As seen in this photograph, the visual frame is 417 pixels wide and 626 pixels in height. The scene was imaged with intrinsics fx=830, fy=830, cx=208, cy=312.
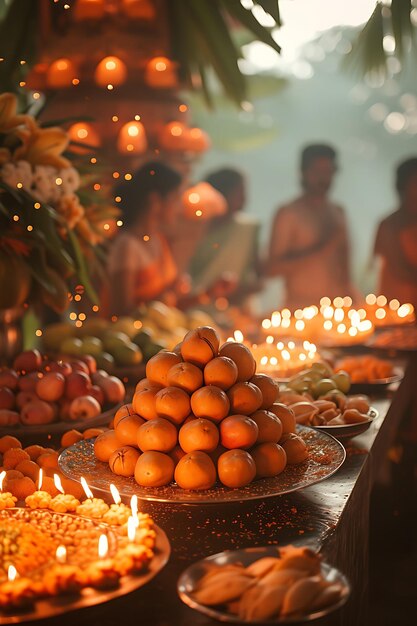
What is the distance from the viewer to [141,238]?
14.6ft

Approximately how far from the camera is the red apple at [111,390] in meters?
2.39

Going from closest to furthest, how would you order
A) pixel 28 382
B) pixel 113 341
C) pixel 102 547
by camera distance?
pixel 102 547 < pixel 28 382 < pixel 113 341

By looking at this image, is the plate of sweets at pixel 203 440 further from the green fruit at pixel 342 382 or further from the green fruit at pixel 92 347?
the green fruit at pixel 92 347

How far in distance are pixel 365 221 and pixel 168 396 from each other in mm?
9658

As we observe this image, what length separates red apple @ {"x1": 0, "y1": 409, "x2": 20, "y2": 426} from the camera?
7.19 feet

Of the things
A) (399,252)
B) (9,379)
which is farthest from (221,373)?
(399,252)

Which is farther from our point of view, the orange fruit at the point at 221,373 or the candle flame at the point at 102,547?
the orange fruit at the point at 221,373

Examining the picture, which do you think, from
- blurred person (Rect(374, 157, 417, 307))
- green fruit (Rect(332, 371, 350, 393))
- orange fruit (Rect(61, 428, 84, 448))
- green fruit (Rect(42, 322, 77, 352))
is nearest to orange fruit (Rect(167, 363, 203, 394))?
orange fruit (Rect(61, 428, 84, 448))

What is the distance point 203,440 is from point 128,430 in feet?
0.60

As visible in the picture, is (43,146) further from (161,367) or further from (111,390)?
(161,367)

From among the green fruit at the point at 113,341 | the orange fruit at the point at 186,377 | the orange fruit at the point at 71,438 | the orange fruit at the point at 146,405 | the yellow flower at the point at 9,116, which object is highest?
the yellow flower at the point at 9,116

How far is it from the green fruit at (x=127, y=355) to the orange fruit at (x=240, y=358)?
1.11 m

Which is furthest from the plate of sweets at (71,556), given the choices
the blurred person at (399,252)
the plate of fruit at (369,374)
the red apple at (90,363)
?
the blurred person at (399,252)

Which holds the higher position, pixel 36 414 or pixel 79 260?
pixel 79 260
